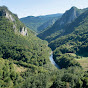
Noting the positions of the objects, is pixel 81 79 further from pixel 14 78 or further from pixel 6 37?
pixel 6 37

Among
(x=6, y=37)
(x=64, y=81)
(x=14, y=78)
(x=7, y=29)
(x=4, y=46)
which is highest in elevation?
(x=7, y=29)

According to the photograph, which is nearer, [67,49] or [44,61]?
[44,61]

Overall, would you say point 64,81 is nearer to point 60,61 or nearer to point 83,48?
point 60,61

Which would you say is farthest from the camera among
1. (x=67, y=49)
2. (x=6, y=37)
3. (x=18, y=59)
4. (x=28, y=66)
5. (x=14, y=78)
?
(x=67, y=49)

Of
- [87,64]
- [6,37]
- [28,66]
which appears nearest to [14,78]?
[28,66]

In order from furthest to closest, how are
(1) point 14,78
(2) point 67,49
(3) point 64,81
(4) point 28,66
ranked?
(2) point 67,49 → (4) point 28,66 → (1) point 14,78 → (3) point 64,81

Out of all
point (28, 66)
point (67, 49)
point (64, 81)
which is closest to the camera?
point (64, 81)

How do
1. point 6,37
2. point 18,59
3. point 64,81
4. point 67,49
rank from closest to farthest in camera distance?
point 64,81 < point 18,59 < point 6,37 < point 67,49

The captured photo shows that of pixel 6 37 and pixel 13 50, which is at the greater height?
pixel 6 37

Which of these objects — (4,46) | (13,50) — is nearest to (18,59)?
(13,50)
